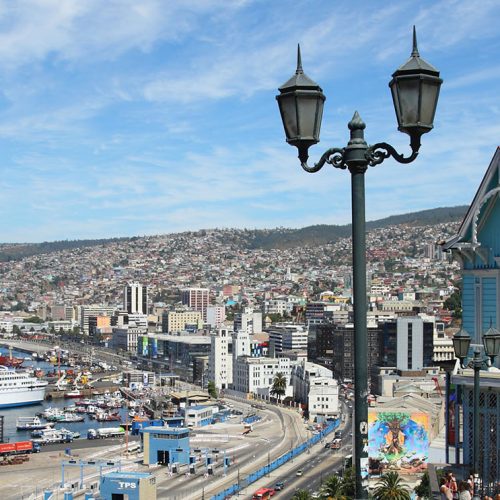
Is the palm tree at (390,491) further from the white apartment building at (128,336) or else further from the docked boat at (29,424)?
the white apartment building at (128,336)

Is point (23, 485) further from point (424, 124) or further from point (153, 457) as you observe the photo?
point (424, 124)

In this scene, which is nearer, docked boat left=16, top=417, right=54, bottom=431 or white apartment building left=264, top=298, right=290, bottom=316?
docked boat left=16, top=417, right=54, bottom=431

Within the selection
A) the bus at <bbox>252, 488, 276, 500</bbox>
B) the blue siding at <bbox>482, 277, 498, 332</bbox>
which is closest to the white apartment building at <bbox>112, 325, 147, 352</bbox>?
the bus at <bbox>252, 488, 276, 500</bbox>

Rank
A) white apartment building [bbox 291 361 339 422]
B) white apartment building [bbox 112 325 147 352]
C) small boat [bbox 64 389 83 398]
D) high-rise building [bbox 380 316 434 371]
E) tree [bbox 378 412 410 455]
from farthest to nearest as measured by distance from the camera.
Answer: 1. white apartment building [bbox 112 325 147 352]
2. small boat [bbox 64 389 83 398]
3. high-rise building [bbox 380 316 434 371]
4. white apartment building [bbox 291 361 339 422]
5. tree [bbox 378 412 410 455]

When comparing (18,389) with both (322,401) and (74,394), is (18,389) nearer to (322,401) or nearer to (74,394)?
(74,394)

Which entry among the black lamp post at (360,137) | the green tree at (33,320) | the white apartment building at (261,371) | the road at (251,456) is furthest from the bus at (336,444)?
the green tree at (33,320)

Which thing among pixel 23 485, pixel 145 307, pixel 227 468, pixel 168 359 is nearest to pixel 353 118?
pixel 23 485

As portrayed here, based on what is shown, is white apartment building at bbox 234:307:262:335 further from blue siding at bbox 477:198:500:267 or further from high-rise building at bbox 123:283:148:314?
blue siding at bbox 477:198:500:267
